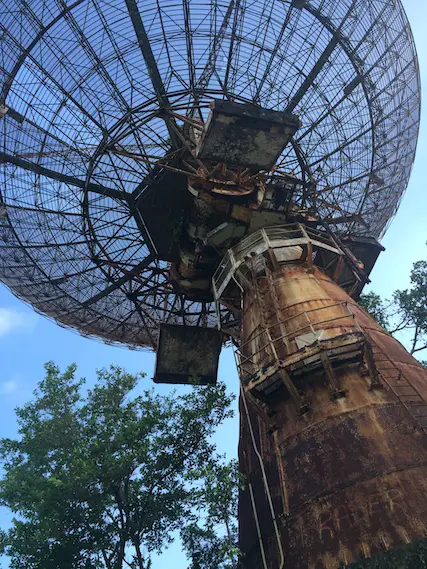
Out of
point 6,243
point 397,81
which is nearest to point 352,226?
point 397,81

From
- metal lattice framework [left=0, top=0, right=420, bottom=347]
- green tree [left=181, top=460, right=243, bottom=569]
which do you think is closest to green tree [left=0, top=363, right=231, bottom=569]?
green tree [left=181, top=460, right=243, bottom=569]

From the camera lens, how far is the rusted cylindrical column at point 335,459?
8.58 meters

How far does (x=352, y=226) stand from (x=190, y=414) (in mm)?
11735

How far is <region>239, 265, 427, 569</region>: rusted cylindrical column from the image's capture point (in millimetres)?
8577

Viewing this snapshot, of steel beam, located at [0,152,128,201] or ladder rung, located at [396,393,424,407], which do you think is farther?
steel beam, located at [0,152,128,201]

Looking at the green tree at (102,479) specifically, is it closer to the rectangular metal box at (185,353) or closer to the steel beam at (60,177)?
the rectangular metal box at (185,353)

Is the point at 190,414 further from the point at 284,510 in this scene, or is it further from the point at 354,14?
the point at 354,14

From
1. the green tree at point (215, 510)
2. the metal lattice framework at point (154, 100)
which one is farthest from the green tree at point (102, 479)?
the metal lattice framework at point (154, 100)

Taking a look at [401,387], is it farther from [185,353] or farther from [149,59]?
[149,59]

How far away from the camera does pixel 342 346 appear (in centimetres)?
1106

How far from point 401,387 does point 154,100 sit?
14.9 m

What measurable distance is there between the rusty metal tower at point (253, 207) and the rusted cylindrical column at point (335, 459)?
0.15 feet

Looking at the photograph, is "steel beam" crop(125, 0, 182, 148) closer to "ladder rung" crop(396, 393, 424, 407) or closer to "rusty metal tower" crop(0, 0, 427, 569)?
"rusty metal tower" crop(0, 0, 427, 569)

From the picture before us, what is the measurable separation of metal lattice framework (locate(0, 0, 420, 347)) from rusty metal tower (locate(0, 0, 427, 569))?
0.26 ft
